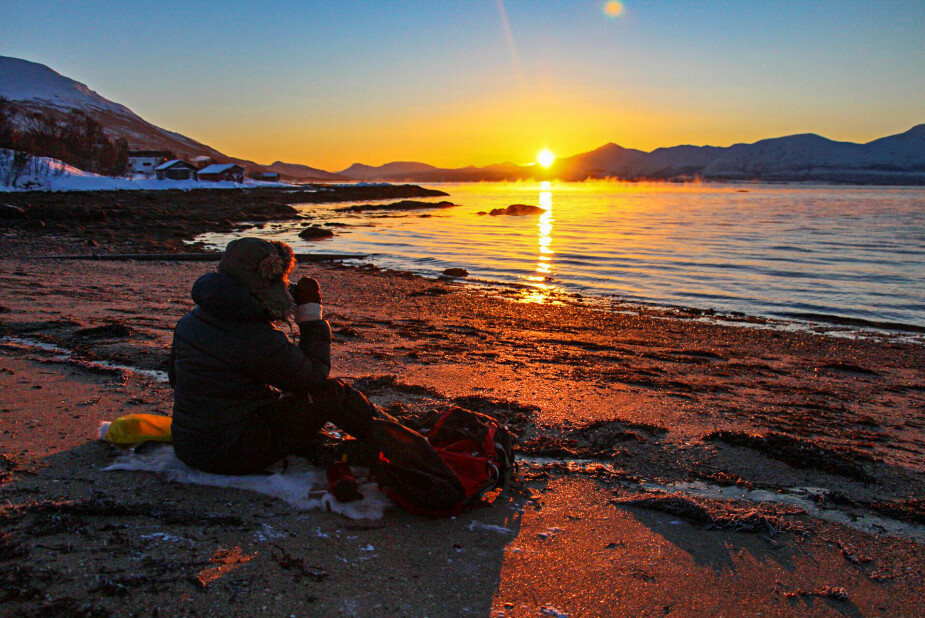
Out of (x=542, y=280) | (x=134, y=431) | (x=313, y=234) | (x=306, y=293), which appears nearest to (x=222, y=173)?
(x=313, y=234)

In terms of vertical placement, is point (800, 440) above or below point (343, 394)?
below

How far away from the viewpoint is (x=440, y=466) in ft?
11.4

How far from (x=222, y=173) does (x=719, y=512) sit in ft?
292

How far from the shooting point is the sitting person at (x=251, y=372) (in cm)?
328

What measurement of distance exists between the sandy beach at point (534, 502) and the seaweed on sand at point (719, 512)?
2 centimetres

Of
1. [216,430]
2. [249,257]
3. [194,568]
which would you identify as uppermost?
[249,257]

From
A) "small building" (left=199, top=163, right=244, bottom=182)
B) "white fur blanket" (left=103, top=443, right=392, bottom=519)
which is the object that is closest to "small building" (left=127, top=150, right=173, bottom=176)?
"small building" (left=199, top=163, right=244, bottom=182)

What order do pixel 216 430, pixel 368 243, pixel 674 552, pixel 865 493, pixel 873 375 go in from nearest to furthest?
pixel 674 552 < pixel 216 430 < pixel 865 493 < pixel 873 375 < pixel 368 243

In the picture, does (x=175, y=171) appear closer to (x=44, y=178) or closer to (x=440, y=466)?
(x=44, y=178)

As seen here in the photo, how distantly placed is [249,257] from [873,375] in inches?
313

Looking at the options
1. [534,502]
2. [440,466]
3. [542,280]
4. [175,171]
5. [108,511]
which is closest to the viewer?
[108,511]

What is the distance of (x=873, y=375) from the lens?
25.5 ft

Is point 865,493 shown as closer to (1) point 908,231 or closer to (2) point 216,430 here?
(2) point 216,430

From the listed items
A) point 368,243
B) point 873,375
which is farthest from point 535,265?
point 873,375
